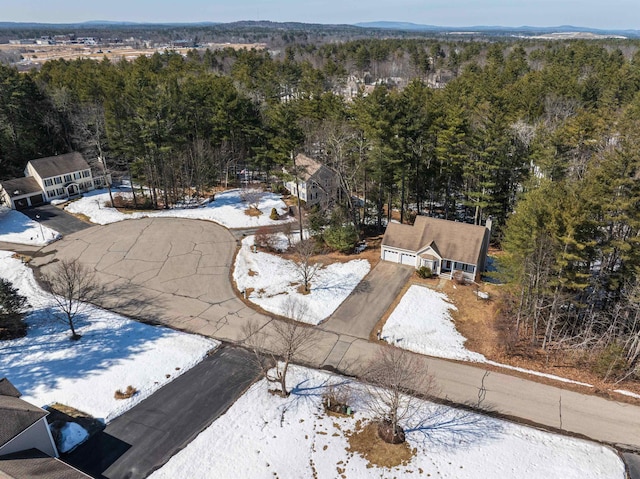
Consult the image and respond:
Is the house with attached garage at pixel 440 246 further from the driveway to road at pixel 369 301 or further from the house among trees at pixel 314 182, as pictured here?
the house among trees at pixel 314 182

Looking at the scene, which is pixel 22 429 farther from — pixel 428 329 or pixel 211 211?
pixel 211 211

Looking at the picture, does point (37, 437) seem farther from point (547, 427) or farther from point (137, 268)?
point (547, 427)

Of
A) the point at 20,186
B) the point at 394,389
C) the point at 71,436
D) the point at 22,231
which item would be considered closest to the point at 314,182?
the point at 22,231

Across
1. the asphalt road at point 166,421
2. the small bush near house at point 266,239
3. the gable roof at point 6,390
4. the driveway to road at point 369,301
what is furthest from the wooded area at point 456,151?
the gable roof at point 6,390

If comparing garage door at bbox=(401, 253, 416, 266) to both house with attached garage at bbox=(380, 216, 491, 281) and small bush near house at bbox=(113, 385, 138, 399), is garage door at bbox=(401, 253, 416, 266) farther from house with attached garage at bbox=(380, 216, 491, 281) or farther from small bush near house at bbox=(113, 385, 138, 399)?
small bush near house at bbox=(113, 385, 138, 399)

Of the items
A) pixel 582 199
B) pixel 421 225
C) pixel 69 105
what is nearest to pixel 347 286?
pixel 421 225
